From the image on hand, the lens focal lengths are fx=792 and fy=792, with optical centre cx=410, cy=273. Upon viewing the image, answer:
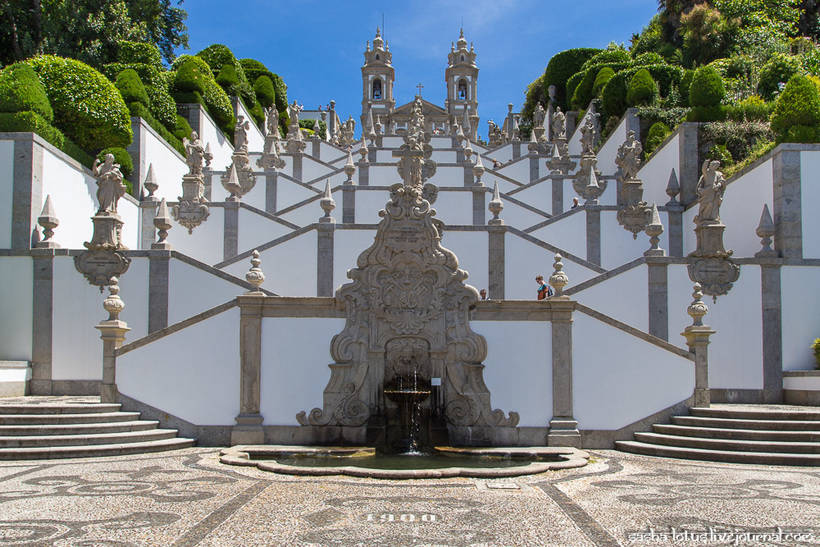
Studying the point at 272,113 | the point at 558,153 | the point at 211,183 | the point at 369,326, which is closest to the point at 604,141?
the point at 558,153

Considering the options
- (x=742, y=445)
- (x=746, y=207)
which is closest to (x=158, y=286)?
(x=742, y=445)

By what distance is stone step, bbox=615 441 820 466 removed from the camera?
1151cm

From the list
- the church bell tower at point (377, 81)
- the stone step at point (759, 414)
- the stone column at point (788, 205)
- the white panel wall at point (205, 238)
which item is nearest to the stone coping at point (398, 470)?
the stone step at point (759, 414)

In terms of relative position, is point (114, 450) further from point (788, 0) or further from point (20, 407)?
point (788, 0)

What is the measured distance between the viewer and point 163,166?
25.9 meters

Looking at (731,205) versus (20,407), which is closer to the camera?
(20,407)

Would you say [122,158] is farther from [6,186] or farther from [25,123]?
[6,186]

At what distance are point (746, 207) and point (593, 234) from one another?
13.7 feet

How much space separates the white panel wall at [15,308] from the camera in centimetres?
1712

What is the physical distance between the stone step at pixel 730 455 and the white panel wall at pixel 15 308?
509 inches

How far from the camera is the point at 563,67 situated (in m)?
49.8

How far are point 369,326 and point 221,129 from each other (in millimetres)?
25341

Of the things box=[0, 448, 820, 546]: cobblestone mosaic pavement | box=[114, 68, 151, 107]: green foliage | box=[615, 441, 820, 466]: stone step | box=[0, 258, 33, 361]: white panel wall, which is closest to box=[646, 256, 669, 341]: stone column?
box=[615, 441, 820, 466]: stone step

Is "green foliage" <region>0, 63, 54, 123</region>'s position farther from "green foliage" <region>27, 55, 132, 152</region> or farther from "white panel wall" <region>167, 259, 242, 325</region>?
"white panel wall" <region>167, 259, 242, 325</region>
